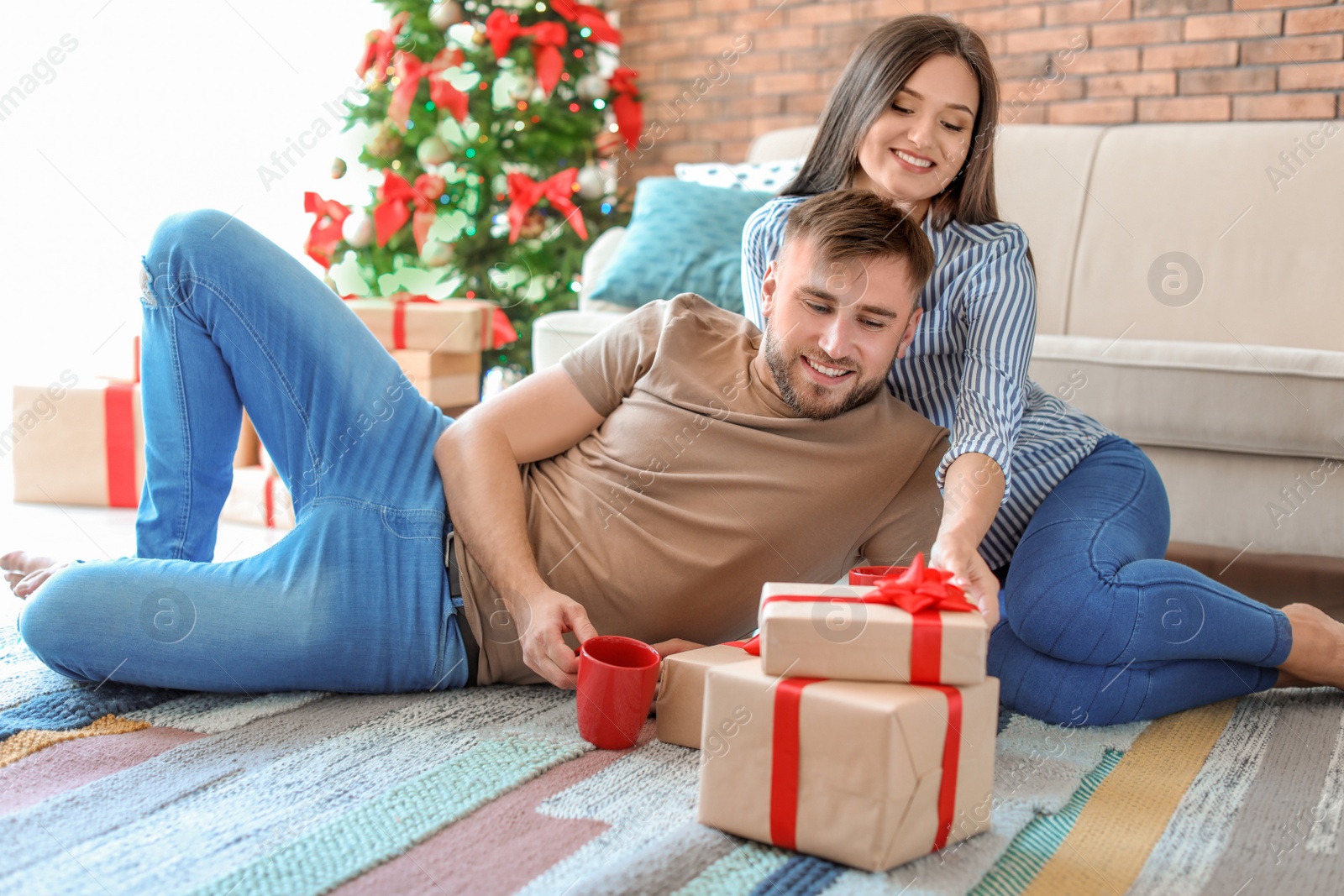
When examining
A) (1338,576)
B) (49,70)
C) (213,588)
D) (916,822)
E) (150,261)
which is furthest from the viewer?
(49,70)

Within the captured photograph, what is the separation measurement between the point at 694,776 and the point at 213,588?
23.6 inches

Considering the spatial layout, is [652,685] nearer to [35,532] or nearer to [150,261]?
[150,261]

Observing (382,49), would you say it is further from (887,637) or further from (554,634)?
(887,637)

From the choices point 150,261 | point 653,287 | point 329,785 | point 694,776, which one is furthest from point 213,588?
point 653,287

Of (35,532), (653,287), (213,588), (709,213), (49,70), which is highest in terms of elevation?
(49,70)

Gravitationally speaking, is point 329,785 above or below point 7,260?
below

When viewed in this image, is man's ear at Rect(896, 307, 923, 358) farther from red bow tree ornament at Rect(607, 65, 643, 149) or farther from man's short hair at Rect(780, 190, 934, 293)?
red bow tree ornament at Rect(607, 65, 643, 149)

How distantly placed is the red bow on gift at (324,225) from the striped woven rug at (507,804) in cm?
185

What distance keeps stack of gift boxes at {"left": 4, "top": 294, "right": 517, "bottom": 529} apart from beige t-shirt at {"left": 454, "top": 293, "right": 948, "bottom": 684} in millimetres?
1267

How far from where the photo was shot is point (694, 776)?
1184 millimetres

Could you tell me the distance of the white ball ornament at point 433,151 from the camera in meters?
3.08

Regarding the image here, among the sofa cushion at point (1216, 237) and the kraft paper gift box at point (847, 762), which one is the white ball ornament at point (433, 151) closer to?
the sofa cushion at point (1216, 237)

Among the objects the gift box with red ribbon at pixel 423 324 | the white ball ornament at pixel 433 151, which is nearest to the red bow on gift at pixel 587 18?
the white ball ornament at pixel 433 151

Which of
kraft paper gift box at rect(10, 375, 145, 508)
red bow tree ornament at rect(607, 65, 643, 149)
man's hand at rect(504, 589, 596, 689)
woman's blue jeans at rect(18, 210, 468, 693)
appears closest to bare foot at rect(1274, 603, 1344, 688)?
man's hand at rect(504, 589, 596, 689)
